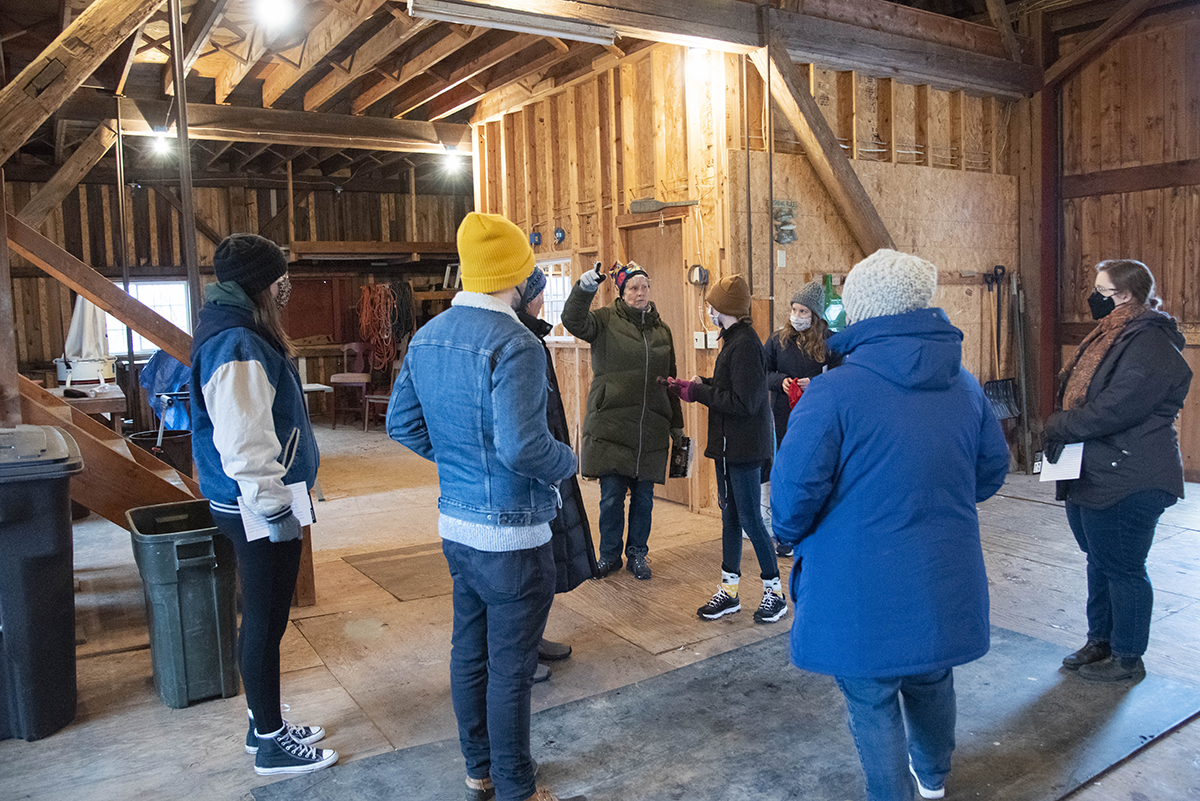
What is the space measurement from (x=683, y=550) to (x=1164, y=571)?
8.66 feet

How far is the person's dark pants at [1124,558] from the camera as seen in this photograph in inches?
127

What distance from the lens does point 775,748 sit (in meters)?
2.94

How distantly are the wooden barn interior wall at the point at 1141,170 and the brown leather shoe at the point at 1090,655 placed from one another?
4.66 m

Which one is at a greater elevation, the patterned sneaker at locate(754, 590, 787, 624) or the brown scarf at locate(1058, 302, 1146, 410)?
the brown scarf at locate(1058, 302, 1146, 410)

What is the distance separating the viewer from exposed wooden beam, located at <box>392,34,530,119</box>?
7.01 meters

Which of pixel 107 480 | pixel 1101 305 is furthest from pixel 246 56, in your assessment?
pixel 1101 305

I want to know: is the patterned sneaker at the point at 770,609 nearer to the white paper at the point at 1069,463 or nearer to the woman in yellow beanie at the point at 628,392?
the woman in yellow beanie at the point at 628,392

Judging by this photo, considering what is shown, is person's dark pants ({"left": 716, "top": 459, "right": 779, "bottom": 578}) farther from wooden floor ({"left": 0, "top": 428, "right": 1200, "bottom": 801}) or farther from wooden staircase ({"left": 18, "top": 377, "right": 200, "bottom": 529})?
wooden staircase ({"left": 18, "top": 377, "right": 200, "bottom": 529})

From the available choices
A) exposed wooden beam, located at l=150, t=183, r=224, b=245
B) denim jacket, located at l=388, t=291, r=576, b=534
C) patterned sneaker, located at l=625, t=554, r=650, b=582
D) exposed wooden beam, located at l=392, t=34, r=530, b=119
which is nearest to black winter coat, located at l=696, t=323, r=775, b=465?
patterned sneaker, located at l=625, t=554, r=650, b=582

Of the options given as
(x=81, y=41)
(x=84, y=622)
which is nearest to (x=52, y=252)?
(x=81, y=41)

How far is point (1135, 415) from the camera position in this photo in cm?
315

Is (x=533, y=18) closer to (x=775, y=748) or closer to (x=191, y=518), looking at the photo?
(x=191, y=518)

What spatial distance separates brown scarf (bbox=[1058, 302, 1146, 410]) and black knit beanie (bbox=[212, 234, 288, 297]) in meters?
2.93

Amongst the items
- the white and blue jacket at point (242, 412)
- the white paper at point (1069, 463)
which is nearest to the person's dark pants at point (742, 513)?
the white paper at point (1069, 463)
